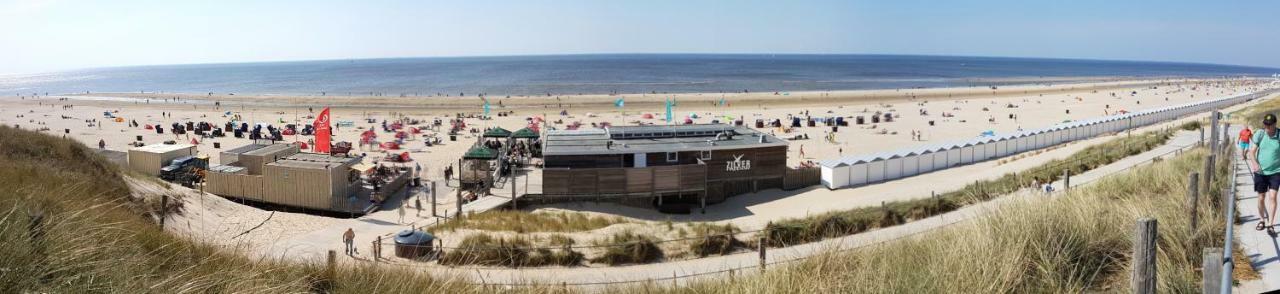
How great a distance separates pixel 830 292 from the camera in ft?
16.6

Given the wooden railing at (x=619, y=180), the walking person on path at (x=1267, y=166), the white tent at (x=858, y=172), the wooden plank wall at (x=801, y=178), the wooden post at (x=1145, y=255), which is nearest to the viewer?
the wooden post at (x=1145, y=255)

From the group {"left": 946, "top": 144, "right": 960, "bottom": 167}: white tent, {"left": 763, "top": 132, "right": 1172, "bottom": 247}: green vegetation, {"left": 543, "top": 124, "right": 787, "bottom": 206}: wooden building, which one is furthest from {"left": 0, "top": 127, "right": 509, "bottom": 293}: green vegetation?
{"left": 946, "top": 144, "right": 960, "bottom": 167}: white tent

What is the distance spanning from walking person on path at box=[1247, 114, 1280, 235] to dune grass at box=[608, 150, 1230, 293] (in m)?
0.60

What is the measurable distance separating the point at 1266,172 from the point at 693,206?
47.3 feet

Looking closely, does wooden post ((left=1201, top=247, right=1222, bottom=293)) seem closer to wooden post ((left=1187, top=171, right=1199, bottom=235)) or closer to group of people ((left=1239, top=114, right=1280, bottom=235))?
wooden post ((left=1187, top=171, right=1199, bottom=235))

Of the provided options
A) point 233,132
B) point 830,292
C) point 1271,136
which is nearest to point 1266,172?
point 1271,136

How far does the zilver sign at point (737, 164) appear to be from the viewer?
70.9ft

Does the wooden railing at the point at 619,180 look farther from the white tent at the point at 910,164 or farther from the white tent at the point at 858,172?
the white tent at the point at 910,164

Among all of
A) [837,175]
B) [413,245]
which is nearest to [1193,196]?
[413,245]

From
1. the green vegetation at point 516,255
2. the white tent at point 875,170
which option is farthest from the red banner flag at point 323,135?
the white tent at point 875,170

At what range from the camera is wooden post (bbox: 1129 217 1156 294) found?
14.4 feet

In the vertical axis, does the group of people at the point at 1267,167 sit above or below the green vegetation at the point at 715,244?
above

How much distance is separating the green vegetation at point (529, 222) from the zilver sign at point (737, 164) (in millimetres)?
4461

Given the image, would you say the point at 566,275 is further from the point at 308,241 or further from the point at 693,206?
the point at 693,206
